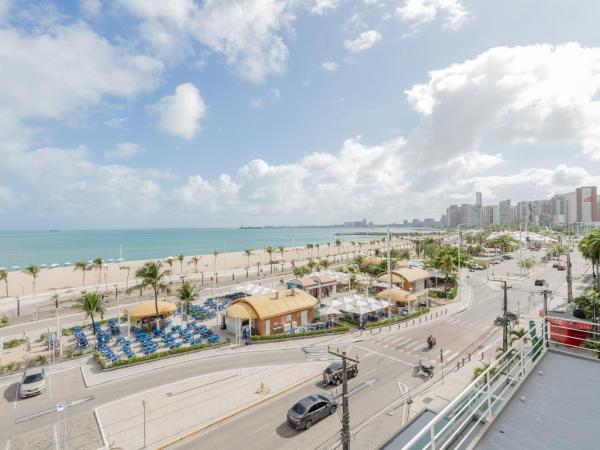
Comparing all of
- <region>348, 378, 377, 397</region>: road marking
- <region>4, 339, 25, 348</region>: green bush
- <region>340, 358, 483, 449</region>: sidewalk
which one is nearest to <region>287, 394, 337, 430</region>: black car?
<region>340, 358, 483, 449</region>: sidewalk

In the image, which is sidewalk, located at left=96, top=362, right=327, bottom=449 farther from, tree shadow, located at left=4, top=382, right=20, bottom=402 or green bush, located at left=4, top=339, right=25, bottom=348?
green bush, located at left=4, top=339, right=25, bottom=348

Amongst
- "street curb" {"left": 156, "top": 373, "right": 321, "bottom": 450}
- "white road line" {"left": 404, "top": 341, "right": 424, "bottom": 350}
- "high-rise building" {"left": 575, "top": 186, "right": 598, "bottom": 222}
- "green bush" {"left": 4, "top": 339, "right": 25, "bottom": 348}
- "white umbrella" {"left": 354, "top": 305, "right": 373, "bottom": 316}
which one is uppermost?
"high-rise building" {"left": 575, "top": 186, "right": 598, "bottom": 222}

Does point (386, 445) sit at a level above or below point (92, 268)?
above

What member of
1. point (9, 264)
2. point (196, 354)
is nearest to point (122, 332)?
point (196, 354)

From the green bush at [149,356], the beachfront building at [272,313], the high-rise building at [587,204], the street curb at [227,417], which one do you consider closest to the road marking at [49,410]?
the green bush at [149,356]

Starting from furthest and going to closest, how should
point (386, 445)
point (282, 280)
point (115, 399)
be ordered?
point (282, 280)
point (115, 399)
point (386, 445)

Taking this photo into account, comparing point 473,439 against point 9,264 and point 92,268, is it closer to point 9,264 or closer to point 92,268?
point 92,268

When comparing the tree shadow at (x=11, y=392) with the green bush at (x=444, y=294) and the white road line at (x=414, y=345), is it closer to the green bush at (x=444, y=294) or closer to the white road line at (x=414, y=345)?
the white road line at (x=414, y=345)
